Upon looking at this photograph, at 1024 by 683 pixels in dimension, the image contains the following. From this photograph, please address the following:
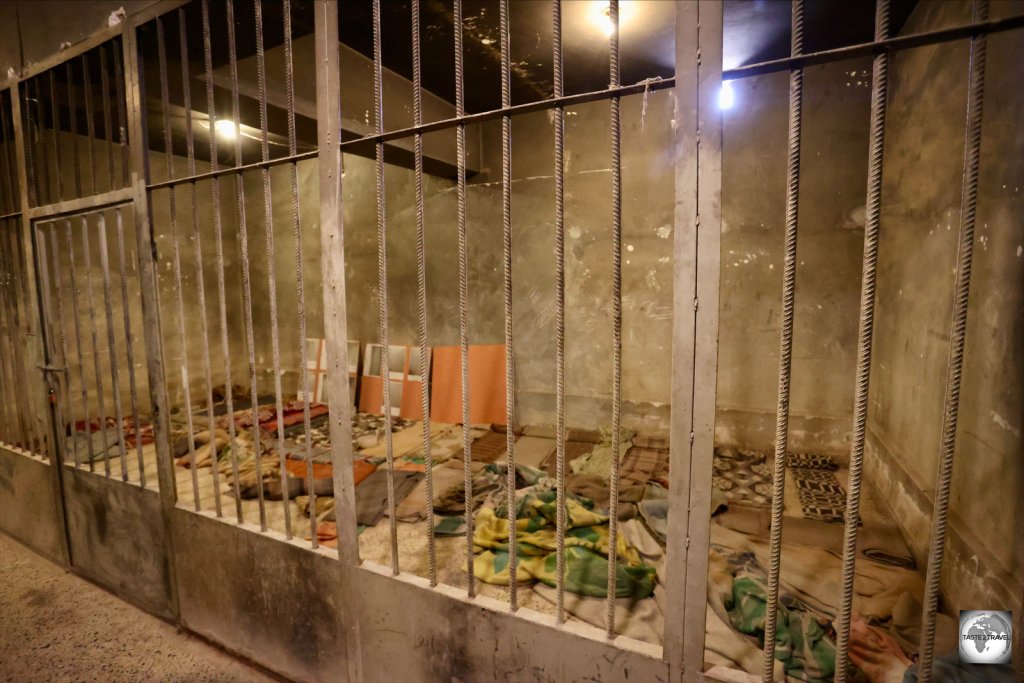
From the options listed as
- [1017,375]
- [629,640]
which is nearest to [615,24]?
[629,640]

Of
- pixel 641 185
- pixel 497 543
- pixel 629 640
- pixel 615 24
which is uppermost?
pixel 641 185

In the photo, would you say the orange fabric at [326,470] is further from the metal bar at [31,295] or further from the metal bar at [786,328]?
the metal bar at [786,328]

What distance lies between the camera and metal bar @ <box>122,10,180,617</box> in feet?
7.18

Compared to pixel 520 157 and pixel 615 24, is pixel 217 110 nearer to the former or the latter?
pixel 520 157

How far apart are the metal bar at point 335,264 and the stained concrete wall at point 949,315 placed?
76.1 inches

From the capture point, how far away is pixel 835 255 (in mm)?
3854

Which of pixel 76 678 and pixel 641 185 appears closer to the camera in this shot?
pixel 76 678

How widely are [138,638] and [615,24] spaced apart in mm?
3407

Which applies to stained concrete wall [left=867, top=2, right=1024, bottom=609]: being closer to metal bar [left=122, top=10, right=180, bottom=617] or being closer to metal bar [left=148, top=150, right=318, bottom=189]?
metal bar [left=148, top=150, right=318, bottom=189]

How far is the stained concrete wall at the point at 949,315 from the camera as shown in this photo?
5.73 ft

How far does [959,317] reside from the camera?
0.99 m

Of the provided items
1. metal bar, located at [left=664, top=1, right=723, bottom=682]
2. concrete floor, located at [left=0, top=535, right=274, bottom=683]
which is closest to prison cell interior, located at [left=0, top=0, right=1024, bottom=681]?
metal bar, located at [left=664, top=1, right=723, bottom=682]

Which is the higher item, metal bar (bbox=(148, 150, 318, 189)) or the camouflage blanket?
metal bar (bbox=(148, 150, 318, 189))

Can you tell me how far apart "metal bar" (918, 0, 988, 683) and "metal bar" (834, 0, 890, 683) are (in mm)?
136
